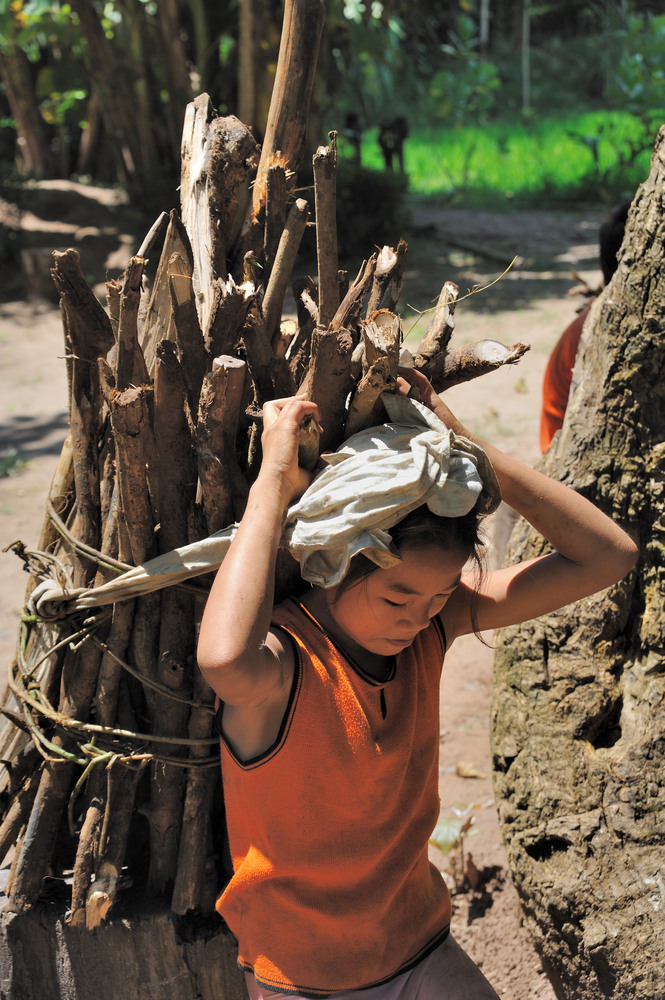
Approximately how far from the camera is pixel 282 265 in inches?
76.0

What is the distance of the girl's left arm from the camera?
5.80 feet

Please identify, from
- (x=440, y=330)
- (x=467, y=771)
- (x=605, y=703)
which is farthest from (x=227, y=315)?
(x=467, y=771)

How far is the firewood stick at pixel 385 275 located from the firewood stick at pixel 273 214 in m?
0.38

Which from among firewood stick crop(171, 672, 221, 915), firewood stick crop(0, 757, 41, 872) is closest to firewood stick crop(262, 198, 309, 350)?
firewood stick crop(171, 672, 221, 915)

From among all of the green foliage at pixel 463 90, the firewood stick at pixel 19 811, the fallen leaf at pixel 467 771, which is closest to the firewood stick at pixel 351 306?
the firewood stick at pixel 19 811

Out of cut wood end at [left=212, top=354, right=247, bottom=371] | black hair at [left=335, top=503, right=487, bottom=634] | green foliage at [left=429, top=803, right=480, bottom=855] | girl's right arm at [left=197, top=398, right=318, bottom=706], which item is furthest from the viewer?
green foliage at [left=429, top=803, right=480, bottom=855]

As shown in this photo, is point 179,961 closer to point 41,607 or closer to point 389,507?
point 41,607

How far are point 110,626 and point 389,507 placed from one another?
2.67ft

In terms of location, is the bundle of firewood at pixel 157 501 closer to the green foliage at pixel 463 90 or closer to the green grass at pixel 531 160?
the green grass at pixel 531 160

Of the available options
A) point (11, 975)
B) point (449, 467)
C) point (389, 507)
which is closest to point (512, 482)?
point (449, 467)

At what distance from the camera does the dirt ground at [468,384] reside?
2686 millimetres

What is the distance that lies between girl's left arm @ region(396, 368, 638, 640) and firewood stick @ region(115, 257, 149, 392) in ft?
2.46

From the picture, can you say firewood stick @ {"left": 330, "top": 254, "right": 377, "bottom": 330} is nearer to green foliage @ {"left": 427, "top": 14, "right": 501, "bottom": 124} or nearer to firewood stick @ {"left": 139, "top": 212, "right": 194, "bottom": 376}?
firewood stick @ {"left": 139, "top": 212, "right": 194, "bottom": 376}

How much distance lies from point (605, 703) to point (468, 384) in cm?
506
